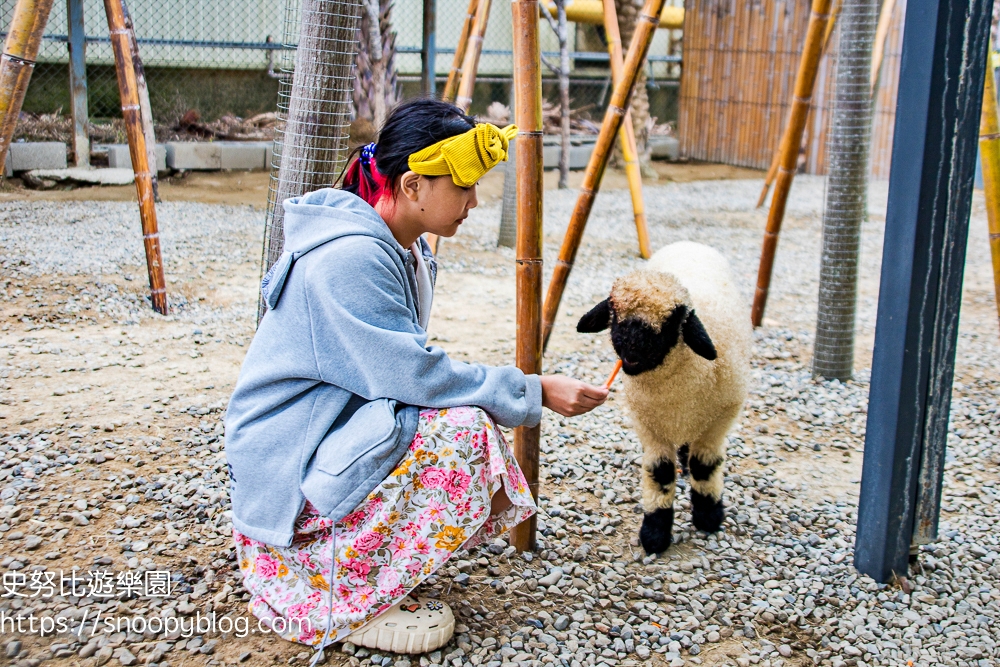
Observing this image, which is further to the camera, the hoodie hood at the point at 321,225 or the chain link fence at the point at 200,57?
the chain link fence at the point at 200,57

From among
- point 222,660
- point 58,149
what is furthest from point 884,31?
point 58,149

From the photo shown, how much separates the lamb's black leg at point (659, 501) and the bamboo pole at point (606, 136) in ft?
2.34

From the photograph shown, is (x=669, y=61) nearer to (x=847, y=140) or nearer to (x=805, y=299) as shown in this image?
(x=805, y=299)

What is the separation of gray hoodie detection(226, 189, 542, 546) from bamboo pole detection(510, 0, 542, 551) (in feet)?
1.33

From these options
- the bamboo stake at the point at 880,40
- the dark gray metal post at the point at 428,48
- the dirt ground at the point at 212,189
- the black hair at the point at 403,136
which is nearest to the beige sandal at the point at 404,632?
the black hair at the point at 403,136

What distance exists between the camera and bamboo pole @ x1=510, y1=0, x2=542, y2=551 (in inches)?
98.9

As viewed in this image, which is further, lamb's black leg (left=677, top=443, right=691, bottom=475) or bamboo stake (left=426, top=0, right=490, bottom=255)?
bamboo stake (left=426, top=0, right=490, bottom=255)

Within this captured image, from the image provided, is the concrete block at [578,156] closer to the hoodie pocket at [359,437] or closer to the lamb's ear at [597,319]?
the lamb's ear at [597,319]

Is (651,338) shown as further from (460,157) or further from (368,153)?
(368,153)

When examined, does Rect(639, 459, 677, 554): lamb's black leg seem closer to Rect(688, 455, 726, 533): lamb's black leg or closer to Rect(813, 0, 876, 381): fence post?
Rect(688, 455, 726, 533): lamb's black leg

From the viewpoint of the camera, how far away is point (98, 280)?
5.52 metres

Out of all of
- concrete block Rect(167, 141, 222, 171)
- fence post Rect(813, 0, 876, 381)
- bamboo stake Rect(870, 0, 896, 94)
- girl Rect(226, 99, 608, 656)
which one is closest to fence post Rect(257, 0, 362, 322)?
girl Rect(226, 99, 608, 656)

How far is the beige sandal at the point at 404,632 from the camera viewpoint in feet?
7.32

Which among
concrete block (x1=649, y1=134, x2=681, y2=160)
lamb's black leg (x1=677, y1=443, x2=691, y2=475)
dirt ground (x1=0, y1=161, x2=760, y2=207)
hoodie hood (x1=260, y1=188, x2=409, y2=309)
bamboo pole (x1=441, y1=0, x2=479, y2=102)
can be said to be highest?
bamboo pole (x1=441, y1=0, x2=479, y2=102)
